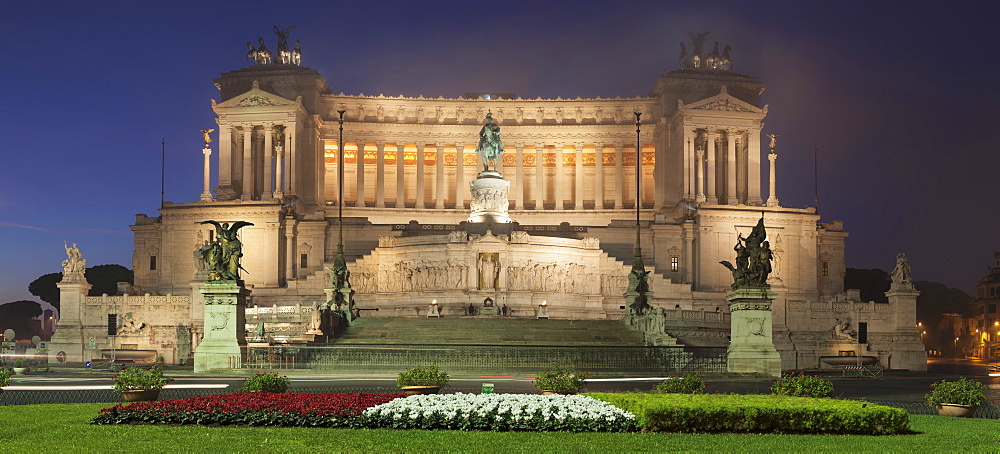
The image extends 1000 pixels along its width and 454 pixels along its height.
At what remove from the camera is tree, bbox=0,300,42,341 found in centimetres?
14675

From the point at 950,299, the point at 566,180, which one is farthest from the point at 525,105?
the point at 950,299

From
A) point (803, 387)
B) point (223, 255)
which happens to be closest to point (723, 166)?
point (223, 255)

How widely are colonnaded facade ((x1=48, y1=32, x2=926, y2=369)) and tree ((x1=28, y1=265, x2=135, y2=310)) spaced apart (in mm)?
22862

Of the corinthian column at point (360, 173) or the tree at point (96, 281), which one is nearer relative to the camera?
the corinthian column at point (360, 173)

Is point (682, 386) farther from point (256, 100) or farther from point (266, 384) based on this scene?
point (256, 100)

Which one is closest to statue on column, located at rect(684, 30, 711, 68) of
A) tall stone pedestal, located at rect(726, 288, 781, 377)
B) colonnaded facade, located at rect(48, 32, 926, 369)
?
colonnaded facade, located at rect(48, 32, 926, 369)

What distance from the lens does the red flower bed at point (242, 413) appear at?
23.3m

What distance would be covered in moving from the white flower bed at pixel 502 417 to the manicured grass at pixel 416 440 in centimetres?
58

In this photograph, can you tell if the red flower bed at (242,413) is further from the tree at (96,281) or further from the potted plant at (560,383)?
the tree at (96,281)

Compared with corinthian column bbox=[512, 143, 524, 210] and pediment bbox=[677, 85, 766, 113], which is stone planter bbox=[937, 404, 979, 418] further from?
corinthian column bbox=[512, 143, 524, 210]

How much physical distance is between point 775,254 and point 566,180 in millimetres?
24337

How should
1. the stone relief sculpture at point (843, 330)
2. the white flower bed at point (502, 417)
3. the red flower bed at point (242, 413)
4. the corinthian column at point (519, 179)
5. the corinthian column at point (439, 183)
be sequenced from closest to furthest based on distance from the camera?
the white flower bed at point (502, 417), the red flower bed at point (242, 413), the stone relief sculpture at point (843, 330), the corinthian column at point (439, 183), the corinthian column at point (519, 179)

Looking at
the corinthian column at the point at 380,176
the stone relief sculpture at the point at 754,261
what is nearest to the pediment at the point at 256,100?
the corinthian column at the point at 380,176

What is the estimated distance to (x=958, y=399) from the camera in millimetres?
27766
